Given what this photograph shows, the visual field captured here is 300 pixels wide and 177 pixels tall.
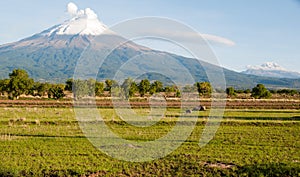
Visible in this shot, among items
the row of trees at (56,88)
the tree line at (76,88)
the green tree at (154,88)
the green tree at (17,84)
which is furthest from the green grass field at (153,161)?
the green tree at (154,88)

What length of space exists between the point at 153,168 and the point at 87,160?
111 inches

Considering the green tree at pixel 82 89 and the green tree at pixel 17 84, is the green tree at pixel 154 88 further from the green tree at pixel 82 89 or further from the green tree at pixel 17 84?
the green tree at pixel 17 84

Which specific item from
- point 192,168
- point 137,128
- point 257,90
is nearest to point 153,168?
point 192,168

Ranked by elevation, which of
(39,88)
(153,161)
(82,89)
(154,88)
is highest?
(39,88)

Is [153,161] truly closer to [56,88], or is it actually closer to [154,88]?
[56,88]

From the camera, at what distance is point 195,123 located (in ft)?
91.9

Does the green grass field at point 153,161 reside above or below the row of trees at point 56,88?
below

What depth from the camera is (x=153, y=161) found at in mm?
15305

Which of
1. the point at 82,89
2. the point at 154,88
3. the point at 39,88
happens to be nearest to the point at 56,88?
the point at 82,89

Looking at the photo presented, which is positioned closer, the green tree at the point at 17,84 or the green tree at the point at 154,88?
the green tree at the point at 17,84

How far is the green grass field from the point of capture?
546 inches

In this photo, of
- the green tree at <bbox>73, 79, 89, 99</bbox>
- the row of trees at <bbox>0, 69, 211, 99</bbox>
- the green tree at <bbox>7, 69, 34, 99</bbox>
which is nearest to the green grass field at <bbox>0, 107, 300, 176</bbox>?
the row of trees at <bbox>0, 69, 211, 99</bbox>

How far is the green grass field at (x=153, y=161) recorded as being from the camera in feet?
45.5

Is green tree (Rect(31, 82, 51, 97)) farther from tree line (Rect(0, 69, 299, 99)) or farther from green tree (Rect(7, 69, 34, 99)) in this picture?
green tree (Rect(7, 69, 34, 99))
